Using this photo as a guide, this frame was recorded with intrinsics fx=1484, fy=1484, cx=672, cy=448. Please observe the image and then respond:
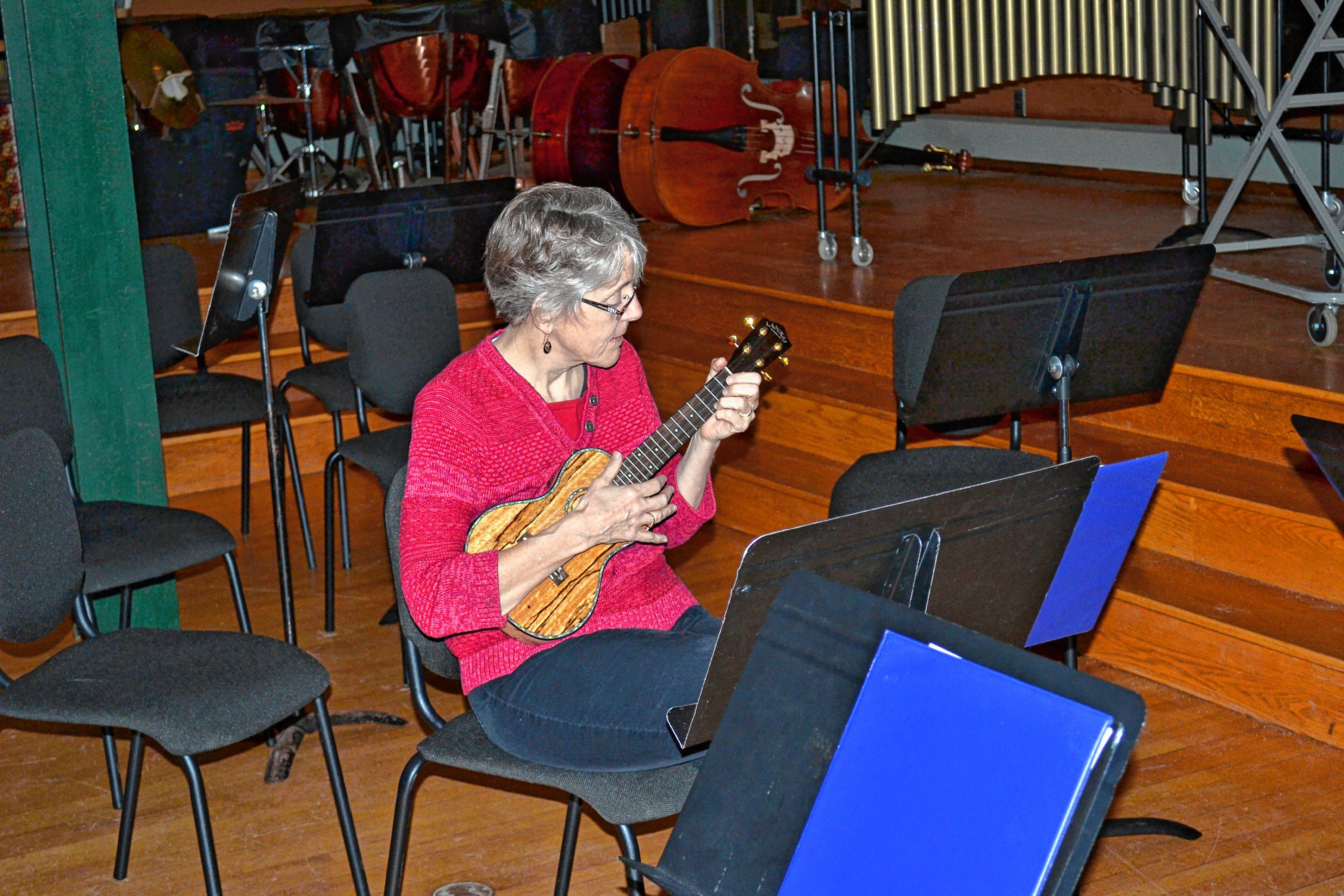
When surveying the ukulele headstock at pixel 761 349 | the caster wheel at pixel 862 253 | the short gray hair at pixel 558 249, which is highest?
the short gray hair at pixel 558 249

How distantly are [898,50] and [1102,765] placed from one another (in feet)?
12.8

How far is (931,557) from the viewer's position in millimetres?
1718

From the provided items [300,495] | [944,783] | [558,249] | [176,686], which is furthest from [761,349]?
[300,495]

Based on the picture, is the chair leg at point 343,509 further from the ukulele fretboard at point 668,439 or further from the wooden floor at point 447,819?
the ukulele fretboard at point 668,439

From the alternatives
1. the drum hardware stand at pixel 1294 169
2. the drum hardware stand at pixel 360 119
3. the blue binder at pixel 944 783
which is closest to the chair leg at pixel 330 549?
the drum hardware stand at pixel 1294 169

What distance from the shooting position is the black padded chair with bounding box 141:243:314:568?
4254 millimetres

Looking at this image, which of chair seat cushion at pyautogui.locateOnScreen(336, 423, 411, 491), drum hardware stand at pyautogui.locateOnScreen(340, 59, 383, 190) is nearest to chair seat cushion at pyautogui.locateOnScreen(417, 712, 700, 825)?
chair seat cushion at pyautogui.locateOnScreen(336, 423, 411, 491)

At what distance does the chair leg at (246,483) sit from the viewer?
15.5 ft

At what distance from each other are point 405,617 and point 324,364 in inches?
101

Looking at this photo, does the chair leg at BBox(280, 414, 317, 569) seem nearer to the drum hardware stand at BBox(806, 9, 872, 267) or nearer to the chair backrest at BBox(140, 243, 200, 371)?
the chair backrest at BBox(140, 243, 200, 371)

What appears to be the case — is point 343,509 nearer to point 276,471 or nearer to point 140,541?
point 276,471

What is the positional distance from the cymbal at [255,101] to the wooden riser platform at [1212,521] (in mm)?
3586

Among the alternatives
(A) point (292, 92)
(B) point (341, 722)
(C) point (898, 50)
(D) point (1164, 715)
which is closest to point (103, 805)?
(B) point (341, 722)

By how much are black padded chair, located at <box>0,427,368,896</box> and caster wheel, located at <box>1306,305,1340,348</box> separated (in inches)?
101
